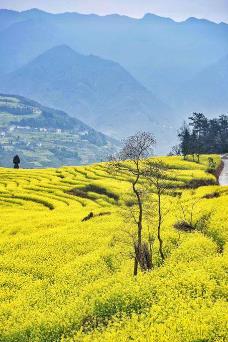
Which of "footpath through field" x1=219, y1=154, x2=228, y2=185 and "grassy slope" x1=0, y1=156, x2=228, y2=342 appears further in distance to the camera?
"footpath through field" x1=219, y1=154, x2=228, y2=185

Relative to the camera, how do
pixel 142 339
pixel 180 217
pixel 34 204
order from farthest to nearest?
pixel 34 204 < pixel 180 217 < pixel 142 339

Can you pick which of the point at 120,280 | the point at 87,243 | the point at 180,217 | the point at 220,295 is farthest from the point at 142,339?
the point at 180,217

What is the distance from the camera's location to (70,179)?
96000mm

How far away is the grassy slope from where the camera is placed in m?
24.4

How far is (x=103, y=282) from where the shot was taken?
3297 cm

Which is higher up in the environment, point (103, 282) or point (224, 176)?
point (103, 282)

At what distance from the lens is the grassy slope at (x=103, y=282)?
2437 centimetres

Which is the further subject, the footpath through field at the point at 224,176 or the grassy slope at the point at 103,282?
the footpath through field at the point at 224,176

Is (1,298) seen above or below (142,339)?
below

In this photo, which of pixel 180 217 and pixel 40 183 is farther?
pixel 40 183

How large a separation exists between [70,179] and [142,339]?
7547 cm

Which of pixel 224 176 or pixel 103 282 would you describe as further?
pixel 224 176

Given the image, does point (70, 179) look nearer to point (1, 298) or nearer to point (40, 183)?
point (40, 183)

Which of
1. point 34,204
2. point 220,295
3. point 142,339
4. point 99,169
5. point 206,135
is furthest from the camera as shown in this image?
point 206,135
